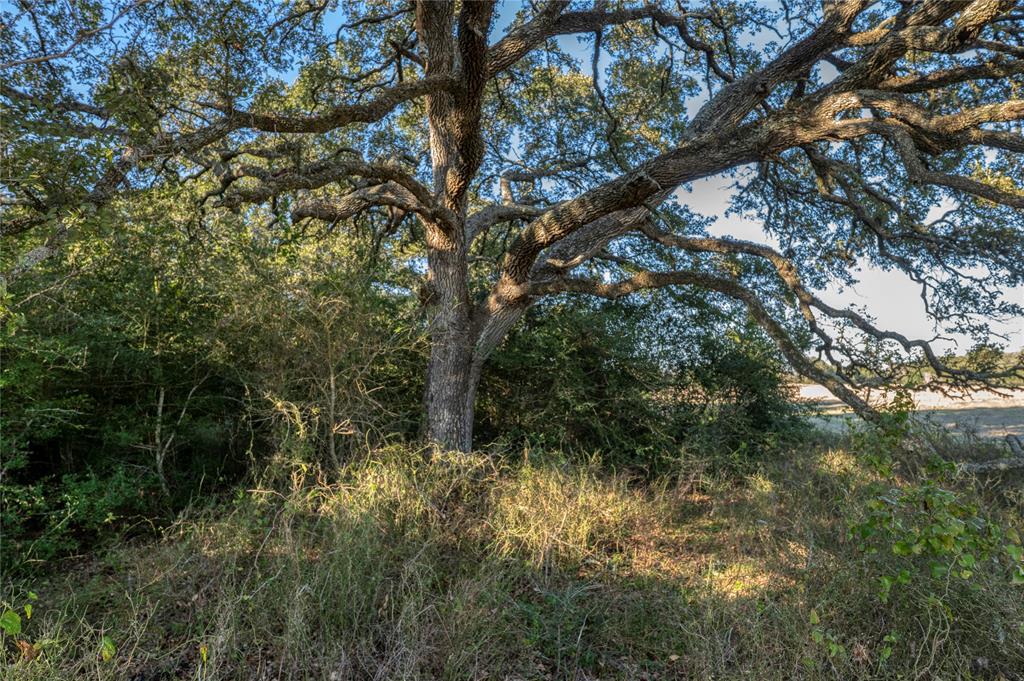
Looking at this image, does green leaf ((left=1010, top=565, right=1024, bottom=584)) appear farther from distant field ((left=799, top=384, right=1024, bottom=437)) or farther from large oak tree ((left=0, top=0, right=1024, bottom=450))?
distant field ((left=799, top=384, right=1024, bottom=437))

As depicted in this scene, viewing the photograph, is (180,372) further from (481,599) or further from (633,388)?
(633,388)

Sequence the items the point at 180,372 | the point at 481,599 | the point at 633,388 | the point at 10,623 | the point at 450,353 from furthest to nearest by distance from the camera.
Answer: the point at 633,388
the point at 450,353
the point at 180,372
the point at 481,599
the point at 10,623

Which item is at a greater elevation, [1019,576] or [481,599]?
[1019,576]

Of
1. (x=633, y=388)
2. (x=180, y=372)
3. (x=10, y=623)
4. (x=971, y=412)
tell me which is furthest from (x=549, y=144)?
(x=971, y=412)

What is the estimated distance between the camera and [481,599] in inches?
138

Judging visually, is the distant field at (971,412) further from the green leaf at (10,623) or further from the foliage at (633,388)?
the green leaf at (10,623)

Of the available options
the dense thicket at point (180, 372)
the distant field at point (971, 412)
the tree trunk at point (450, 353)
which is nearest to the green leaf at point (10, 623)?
the dense thicket at point (180, 372)

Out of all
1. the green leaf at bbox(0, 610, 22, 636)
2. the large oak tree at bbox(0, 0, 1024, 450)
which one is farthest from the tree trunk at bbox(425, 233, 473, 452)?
the green leaf at bbox(0, 610, 22, 636)

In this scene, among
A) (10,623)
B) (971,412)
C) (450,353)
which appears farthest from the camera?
(971,412)

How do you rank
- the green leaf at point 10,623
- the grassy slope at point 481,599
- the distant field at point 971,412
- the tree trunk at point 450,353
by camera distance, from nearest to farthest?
the green leaf at point 10,623
the grassy slope at point 481,599
the tree trunk at point 450,353
the distant field at point 971,412

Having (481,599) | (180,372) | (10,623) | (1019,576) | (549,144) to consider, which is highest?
(549,144)

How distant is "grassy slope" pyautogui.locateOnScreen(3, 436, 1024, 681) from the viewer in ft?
9.75

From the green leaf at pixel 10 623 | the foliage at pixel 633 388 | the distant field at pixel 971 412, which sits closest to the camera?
the green leaf at pixel 10 623

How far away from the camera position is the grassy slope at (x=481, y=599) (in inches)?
117
